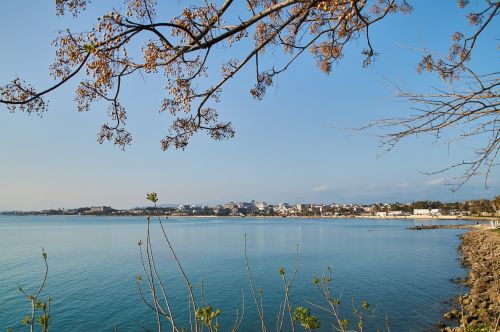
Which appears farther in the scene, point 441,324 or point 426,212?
point 426,212

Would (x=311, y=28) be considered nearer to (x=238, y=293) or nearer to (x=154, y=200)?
(x=154, y=200)

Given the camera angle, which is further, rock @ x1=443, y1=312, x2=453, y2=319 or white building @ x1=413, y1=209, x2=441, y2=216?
white building @ x1=413, y1=209, x2=441, y2=216

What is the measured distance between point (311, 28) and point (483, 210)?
5335 inches

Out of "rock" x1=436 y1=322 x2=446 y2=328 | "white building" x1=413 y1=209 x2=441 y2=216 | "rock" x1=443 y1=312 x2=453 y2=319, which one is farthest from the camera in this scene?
"white building" x1=413 y1=209 x2=441 y2=216

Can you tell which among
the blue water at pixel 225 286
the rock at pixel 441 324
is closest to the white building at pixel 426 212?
the blue water at pixel 225 286

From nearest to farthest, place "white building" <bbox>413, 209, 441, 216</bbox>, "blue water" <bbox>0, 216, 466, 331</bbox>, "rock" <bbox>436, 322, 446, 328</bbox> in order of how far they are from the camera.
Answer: "rock" <bbox>436, 322, 446, 328</bbox>, "blue water" <bbox>0, 216, 466, 331</bbox>, "white building" <bbox>413, 209, 441, 216</bbox>

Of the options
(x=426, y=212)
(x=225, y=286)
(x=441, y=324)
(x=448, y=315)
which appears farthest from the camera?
(x=426, y=212)

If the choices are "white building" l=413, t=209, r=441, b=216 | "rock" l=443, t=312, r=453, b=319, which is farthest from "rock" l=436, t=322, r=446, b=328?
"white building" l=413, t=209, r=441, b=216

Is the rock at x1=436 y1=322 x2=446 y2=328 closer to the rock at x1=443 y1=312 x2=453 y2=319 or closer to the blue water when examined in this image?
the blue water

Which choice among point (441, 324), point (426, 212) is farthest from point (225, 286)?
point (426, 212)

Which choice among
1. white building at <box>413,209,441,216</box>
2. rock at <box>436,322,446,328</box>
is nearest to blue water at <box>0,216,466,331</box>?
rock at <box>436,322,446,328</box>

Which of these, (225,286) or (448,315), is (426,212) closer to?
(225,286)

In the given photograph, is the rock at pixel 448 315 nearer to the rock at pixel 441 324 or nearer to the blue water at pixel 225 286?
the blue water at pixel 225 286

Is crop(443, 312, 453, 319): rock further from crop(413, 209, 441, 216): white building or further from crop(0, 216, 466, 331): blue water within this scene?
crop(413, 209, 441, 216): white building
